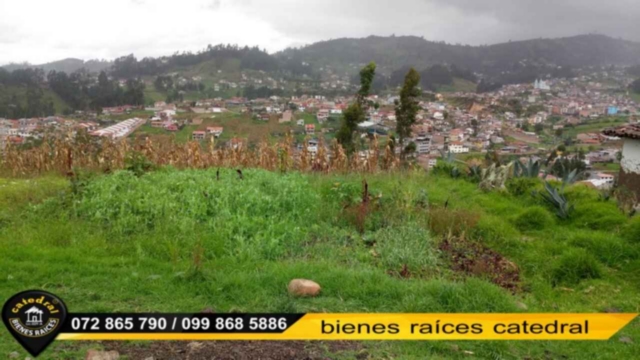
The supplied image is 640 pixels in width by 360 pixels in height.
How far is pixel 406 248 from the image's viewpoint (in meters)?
5.16

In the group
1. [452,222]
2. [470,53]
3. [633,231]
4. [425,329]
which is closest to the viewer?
[425,329]

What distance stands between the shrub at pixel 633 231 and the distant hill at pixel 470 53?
74.2 metres

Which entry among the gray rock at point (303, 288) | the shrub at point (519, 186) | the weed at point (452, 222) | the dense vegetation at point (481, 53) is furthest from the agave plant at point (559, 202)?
the dense vegetation at point (481, 53)

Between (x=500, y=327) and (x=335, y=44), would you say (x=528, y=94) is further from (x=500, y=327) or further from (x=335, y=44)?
(x=335, y=44)

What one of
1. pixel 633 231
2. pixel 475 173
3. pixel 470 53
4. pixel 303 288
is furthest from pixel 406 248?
pixel 470 53

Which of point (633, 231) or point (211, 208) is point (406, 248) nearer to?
point (211, 208)

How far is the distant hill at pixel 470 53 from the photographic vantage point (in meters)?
82.1

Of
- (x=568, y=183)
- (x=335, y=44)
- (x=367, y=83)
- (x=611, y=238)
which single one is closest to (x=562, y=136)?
(x=367, y=83)

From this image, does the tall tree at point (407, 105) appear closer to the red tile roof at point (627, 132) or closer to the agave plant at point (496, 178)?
the agave plant at point (496, 178)

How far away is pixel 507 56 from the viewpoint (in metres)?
97.3

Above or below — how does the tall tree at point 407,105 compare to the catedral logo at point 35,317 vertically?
above

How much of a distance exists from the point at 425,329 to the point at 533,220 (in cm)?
392

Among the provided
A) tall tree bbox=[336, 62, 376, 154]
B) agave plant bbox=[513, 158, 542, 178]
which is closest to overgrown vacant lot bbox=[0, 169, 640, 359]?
agave plant bbox=[513, 158, 542, 178]

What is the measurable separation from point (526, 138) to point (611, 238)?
81.8ft
